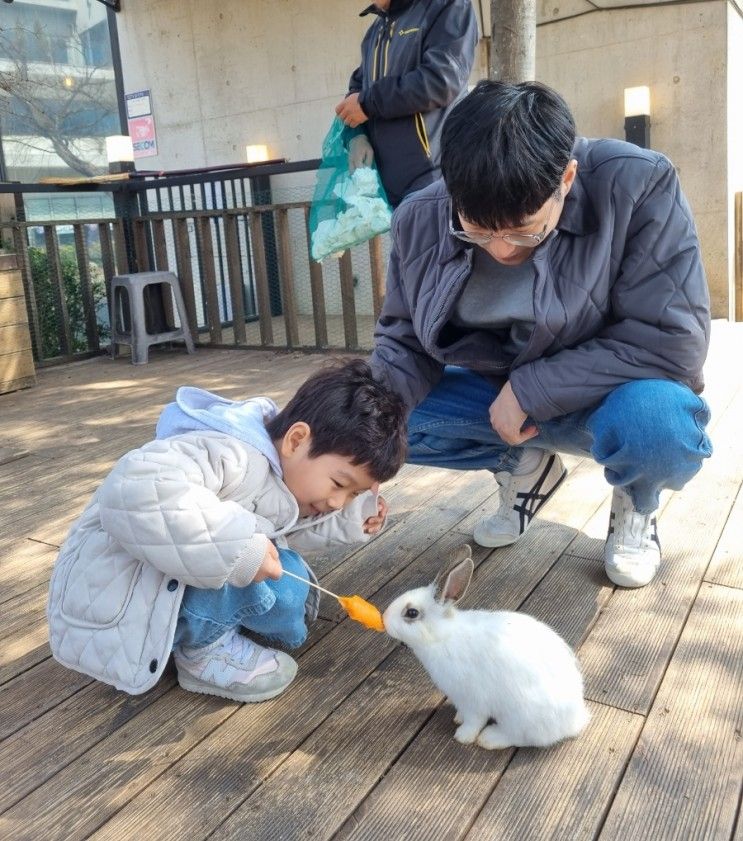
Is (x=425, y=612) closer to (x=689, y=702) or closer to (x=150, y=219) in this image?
(x=689, y=702)

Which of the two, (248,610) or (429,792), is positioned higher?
(248,610)

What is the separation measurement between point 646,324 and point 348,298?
318 centimetres

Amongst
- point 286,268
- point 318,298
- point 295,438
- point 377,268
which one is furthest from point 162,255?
point 295,438

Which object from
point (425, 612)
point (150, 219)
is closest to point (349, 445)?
point (425, 612)

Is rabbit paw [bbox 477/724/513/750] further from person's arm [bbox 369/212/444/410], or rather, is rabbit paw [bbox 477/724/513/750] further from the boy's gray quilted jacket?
person's arm [bbox 369/212/444/410]

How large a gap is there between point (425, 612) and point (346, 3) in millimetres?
6195

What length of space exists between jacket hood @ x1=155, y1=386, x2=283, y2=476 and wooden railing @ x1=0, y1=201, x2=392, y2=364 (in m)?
3.07

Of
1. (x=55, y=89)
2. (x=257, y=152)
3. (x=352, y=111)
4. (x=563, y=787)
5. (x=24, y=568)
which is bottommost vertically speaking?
(x=563, y=787)

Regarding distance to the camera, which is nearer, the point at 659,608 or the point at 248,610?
the point at 248,610

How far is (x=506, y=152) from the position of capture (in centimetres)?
142

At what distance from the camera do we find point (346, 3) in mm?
6449

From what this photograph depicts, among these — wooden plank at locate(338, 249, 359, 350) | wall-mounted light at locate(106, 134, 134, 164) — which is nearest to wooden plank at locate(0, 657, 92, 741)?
wooden plank at locate(338, 249, 359, 350)

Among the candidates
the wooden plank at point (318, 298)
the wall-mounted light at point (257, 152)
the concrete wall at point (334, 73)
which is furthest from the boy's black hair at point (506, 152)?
the wall-mounted light at point (257, 152)

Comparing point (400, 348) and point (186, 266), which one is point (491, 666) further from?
point (186, 266)
